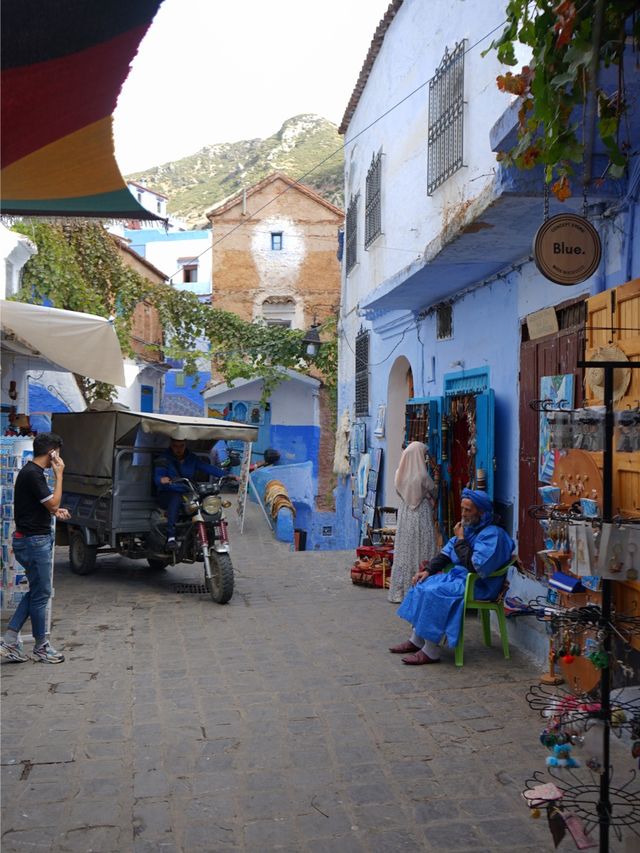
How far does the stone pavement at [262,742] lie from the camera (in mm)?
3854

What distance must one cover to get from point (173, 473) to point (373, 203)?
19.1ft

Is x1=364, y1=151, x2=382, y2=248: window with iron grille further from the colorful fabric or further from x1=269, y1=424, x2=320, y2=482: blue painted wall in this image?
x1=269, y1=424, x2=320, y2=482: blue painted wall

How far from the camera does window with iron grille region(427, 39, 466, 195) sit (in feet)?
28.7

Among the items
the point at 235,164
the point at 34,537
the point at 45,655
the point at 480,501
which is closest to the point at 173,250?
the point at 34,537

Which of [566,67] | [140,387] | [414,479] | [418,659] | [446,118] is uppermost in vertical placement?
[446,118]

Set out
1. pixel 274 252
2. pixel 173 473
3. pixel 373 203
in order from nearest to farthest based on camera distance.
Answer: pixel 173 473 → pixel 373 203 → pixel 274 252

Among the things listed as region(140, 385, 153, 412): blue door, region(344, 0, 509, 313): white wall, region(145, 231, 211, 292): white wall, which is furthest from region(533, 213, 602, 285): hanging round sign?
region(145, 231, 211, 292): white wall

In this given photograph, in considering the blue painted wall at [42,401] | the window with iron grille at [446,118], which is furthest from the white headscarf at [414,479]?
the blue painted wall at [42,401]

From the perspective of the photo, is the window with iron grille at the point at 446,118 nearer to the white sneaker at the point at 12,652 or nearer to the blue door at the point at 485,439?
the blue door at the point at 485,439

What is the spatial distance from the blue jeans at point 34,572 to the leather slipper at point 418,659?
284 centimetres

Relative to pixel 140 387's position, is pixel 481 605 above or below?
below

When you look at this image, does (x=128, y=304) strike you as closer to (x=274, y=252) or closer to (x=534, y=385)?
(x=534, y=385)

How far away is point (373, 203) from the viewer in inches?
515

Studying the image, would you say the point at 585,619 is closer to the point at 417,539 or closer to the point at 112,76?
the point at 112,76
